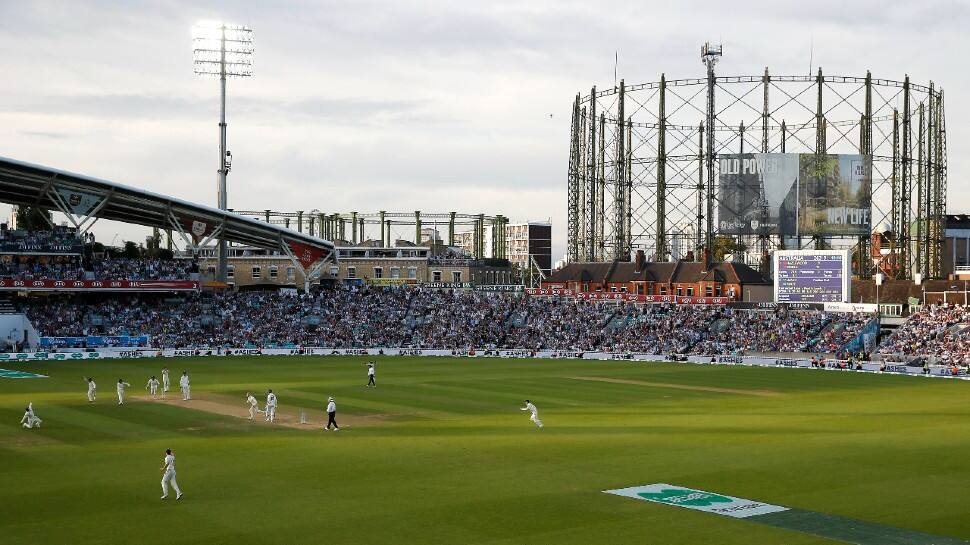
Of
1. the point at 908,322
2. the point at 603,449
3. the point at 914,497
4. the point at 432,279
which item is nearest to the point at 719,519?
the point at 914,497

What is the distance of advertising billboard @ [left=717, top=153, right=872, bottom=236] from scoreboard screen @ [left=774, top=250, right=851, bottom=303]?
39.1 ft

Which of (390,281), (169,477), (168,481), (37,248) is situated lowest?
(168,481)

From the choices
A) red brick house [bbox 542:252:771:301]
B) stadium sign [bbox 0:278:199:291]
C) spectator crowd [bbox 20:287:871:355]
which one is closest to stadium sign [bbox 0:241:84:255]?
spectator crowd [bbox 20:287:871:355]

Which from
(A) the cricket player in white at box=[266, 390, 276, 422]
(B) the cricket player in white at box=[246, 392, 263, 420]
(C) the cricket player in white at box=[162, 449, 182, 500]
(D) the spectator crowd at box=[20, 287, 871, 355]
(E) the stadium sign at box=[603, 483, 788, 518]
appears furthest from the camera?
(D) the spectator crowd at box=[20, 287, 871, 355]

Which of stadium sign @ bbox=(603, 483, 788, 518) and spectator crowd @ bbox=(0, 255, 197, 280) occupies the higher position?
spectator crowd @ bbox=(0, 255, 197, 280)

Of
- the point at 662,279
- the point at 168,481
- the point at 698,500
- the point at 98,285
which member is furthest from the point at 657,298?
the point at 168,481

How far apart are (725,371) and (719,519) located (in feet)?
145

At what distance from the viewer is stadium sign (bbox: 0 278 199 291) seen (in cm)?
7774

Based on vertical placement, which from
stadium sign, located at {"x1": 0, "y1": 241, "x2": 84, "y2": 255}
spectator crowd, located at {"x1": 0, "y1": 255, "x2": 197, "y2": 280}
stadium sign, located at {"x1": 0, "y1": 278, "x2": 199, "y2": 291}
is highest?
stadium sign, located at {"x1": 0, "y1": 241, "x2": 84, "y2": 255}

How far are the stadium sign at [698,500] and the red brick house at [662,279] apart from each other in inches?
2930

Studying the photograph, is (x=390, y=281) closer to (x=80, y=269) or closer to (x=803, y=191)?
(x=80, y=269)

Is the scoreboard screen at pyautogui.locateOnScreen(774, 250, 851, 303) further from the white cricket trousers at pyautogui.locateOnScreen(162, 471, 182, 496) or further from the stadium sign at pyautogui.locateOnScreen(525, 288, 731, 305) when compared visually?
the white cricket trousers at pyautogui.locateOnScreen(162, 471, 182, 496)

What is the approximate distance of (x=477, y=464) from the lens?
2898cm

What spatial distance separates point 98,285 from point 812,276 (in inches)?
2258
